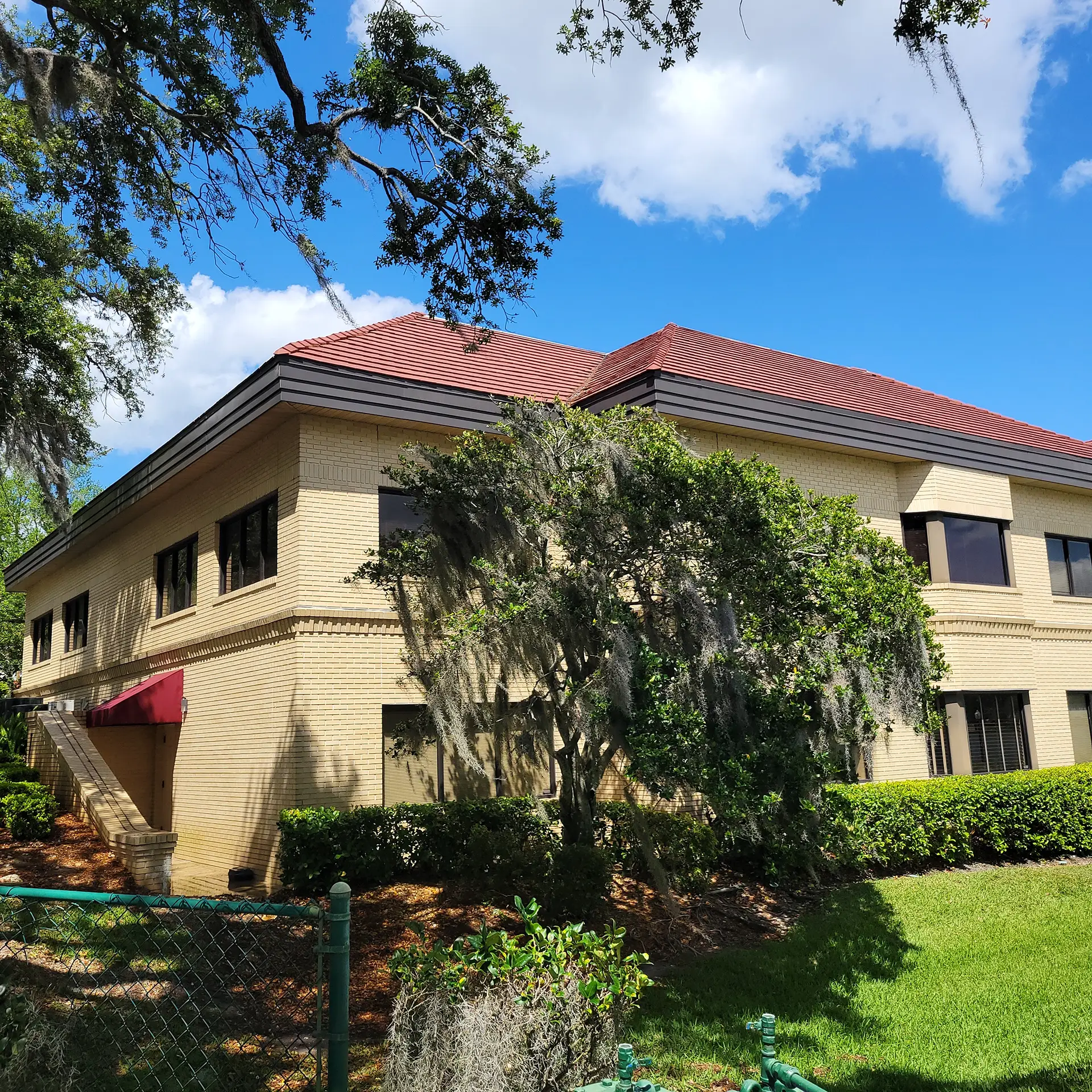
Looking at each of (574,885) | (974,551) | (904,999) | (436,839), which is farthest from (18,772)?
(974,551)

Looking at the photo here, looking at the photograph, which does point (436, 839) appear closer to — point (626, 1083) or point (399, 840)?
point (399, 840)

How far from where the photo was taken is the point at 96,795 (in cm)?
1667

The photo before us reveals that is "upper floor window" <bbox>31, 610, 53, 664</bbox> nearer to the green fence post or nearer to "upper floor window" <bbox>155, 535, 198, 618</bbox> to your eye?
"upper floor window" <bbox>155, 535, 198, 618</bbox>

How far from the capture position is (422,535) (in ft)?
33.7

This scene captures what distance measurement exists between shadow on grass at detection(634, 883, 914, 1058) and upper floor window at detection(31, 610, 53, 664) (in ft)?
79.5

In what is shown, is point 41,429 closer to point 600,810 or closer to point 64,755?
point 64,755

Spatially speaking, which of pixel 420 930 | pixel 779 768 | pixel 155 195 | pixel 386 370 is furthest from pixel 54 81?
pixel 779 768

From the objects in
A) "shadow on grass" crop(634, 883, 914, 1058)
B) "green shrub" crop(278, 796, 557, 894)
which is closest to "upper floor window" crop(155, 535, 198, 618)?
"green shrub" crop(278, 796, 557, 894)

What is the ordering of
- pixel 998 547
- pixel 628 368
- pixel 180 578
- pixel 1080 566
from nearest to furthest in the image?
pixel 628 368, pixel 180 578, pixel 998 547, pixel 1080 566

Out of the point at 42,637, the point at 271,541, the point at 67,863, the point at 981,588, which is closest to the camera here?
the point at 67,863

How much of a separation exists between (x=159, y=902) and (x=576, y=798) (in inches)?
271

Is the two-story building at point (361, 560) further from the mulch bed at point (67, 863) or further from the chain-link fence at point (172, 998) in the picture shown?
the chain-link fence at point (172, 998)

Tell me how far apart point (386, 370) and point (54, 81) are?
6104 mm

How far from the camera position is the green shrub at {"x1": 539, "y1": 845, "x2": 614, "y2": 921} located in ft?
32.8
